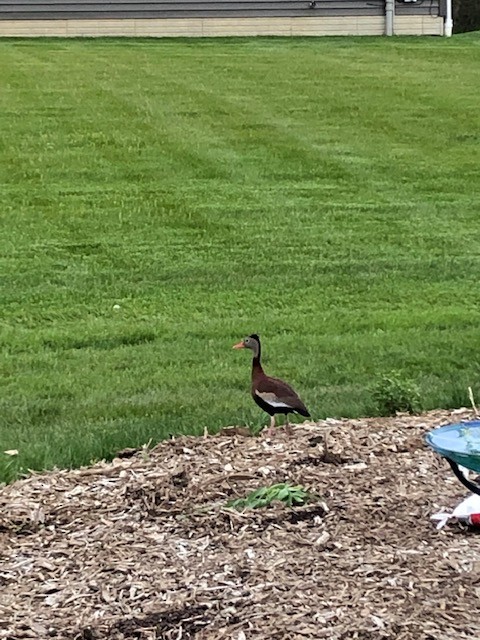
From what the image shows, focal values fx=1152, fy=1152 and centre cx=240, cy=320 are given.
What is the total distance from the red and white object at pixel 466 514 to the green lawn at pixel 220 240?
69.7 inches

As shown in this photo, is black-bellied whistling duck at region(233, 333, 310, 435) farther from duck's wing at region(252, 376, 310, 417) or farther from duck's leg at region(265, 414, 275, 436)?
duck's leg at region(265, 414, 275, 436)

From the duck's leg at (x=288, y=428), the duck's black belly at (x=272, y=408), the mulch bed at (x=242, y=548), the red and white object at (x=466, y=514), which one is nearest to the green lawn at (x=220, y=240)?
the duck's leg at (x=288, y=428)

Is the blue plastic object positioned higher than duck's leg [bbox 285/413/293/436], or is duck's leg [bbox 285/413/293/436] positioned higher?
the blue plastic object

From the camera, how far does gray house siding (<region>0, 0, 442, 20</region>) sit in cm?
2294

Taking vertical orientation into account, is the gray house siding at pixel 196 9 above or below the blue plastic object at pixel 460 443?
above

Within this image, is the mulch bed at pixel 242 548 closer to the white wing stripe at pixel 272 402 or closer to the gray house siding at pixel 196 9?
the white wing stripe at pixel 272 402

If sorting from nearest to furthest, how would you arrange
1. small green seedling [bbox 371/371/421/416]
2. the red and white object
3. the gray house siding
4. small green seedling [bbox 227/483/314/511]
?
the red and white object
small green seedling [bbox 227/483/314/511]
small green seedling [bbox 371/371/421/416]
the gray house siding

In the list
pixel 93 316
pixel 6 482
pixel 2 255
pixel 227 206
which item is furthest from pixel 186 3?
pixel 6 482

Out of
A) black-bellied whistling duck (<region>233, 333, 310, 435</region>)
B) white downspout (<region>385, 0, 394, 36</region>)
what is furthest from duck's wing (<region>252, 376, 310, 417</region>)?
white downspout (<region>385, 0, 394, 36</region>)

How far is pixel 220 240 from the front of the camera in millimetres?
10281

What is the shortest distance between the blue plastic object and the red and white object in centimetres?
22

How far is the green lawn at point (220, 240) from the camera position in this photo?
659 centimetres

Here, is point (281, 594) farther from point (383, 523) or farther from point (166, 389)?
point (166, 389)

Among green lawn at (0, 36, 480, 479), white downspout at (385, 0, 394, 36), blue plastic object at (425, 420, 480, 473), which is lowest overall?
green lawn at (0, 36, 480, 479)
